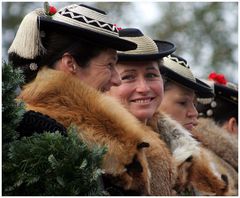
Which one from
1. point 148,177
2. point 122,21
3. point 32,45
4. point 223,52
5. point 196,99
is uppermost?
point 32,45

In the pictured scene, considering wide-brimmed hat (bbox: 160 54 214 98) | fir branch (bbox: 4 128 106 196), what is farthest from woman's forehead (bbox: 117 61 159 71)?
A: fir branch (bbox: 4 128 106 196)

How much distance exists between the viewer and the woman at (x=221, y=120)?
6.02 m

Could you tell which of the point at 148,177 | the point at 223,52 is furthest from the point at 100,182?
the point at 223,52

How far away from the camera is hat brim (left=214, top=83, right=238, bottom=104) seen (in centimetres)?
653

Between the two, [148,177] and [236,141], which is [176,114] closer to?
[236,141]

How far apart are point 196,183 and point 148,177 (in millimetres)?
911

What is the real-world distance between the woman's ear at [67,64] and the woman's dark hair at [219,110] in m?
2.71

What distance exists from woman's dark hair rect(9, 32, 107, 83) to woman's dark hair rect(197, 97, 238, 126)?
8.75 feet

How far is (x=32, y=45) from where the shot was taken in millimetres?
3801

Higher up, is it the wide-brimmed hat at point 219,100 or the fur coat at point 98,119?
the fur coat at point 98,119

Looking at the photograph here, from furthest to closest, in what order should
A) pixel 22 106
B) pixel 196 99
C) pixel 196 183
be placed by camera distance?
pixel 196 99
pixel 196 183
pixel 22 106

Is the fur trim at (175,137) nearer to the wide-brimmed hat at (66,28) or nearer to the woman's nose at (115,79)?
the woman's nose at (115,79)

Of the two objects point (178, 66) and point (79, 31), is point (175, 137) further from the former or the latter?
point (79, 31)

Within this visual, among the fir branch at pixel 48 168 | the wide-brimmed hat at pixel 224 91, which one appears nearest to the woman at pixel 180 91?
the wide-brimmed hat at pixel 224 91
